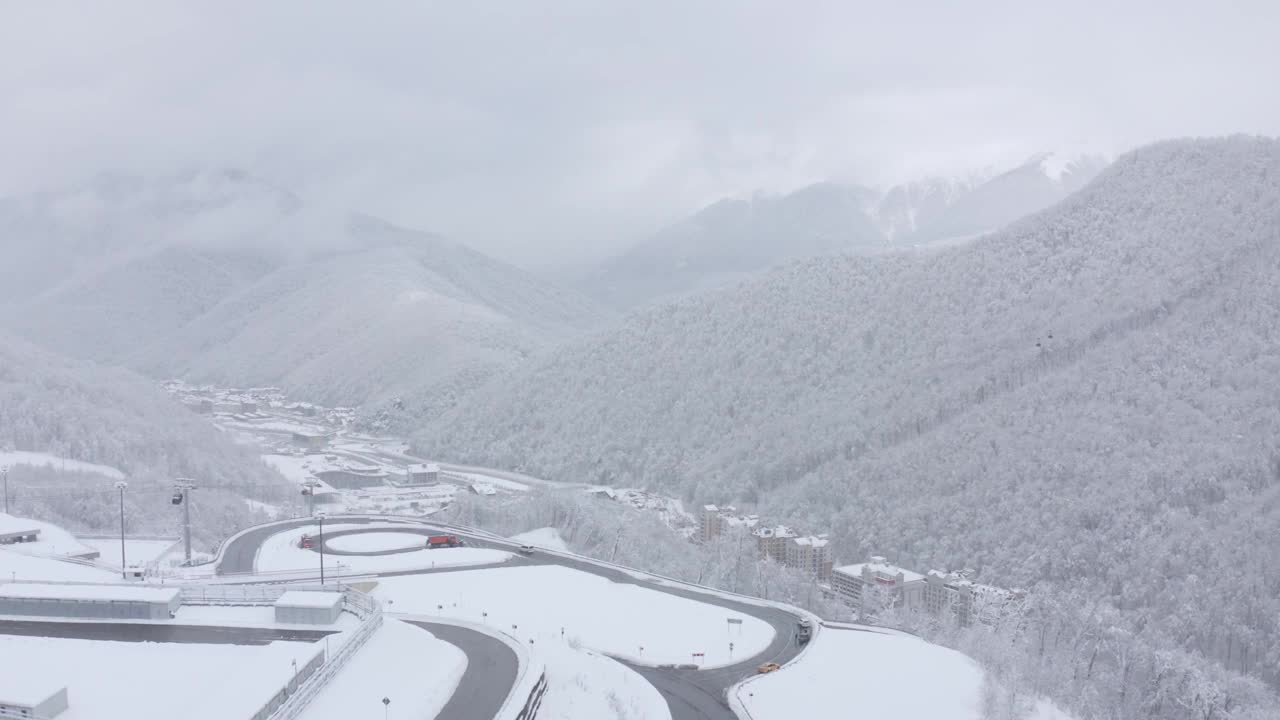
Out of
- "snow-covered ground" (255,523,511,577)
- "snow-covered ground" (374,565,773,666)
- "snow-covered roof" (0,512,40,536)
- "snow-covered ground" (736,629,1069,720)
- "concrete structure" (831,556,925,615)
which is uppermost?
"snow-covered roof" (0,512,40,536)

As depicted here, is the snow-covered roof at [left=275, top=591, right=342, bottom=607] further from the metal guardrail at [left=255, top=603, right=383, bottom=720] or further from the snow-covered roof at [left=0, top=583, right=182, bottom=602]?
the snow-covered roof at [left=0, top=583, right=182, bottom=602]

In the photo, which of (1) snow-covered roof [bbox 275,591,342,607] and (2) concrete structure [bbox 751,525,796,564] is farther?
(2) concrete structure [bbox 751,525,796,564]

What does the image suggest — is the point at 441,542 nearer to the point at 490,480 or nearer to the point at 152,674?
the point at 152,674

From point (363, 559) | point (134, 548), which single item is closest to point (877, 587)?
point (363, 559)

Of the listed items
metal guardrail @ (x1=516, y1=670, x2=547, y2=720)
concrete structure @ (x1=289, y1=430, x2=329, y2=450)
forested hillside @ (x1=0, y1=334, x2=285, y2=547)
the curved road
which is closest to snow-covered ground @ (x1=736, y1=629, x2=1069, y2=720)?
the curved road

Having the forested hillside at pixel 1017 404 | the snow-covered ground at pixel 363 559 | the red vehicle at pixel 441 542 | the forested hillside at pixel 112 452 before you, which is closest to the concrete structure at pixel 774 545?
the forested hillside at pixel 1017 404

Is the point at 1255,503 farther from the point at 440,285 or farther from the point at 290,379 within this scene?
the point at 440,285
